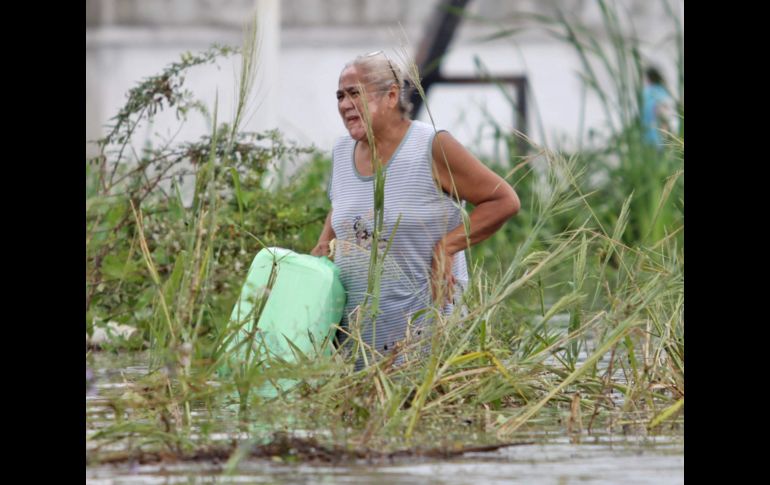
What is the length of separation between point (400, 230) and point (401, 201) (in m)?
0.09

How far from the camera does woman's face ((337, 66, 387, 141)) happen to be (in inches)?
216

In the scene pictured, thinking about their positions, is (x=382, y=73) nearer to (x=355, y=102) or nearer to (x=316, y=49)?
(x=355, y=102)

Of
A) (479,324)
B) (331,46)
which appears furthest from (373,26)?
(479,324)

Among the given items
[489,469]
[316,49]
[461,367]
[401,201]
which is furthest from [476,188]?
[316,49]

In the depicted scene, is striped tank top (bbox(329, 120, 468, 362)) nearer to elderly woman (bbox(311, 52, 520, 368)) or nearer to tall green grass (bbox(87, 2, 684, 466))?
elderly woman (bbox(311, 52, 520, 368))

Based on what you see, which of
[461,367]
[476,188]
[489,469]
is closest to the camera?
[489,469]

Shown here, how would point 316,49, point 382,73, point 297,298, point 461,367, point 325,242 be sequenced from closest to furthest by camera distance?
point 461,367
point 297,298
point 382,73
point 325,242
point 316,49

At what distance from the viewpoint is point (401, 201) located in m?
5.52

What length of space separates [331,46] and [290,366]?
21203 millimetres

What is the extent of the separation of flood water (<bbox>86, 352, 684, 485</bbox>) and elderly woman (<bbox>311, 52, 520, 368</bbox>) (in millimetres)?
1090

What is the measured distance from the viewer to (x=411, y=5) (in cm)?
2747

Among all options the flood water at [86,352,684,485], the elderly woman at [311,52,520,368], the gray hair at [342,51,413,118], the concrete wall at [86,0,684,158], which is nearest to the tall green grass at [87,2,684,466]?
the flood water at [86,352,684,485]
